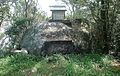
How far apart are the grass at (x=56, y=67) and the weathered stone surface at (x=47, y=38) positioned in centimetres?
150

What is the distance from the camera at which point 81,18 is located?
15.0 metres

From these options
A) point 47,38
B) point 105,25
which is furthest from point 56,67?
point 105,25

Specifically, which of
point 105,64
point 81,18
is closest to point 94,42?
point 81,18

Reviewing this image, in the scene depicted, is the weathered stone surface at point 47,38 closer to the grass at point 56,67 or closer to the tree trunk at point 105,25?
the grass at point 56,67

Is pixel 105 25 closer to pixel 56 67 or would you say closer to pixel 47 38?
pixel 47 38

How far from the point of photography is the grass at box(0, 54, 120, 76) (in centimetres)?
908

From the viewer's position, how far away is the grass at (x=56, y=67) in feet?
29.8

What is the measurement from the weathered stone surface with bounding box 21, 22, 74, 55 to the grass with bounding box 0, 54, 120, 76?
4.91ft

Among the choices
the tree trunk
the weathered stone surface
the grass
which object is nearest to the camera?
the grass

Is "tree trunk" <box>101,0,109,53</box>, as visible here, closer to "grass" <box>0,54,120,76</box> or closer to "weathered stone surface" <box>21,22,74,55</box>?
"weathered stone surface" <box>21,22,74,55</box>

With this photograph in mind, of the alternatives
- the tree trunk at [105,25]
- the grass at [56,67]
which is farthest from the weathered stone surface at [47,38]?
the tree trunk at [105,25]

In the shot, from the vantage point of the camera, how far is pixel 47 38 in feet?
45.5

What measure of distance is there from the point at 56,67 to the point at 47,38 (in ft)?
13.2

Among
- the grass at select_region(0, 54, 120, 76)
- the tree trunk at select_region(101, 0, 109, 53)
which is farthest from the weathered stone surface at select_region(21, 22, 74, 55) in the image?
the tree trunk at select_region(101, 0, 109, 53)
